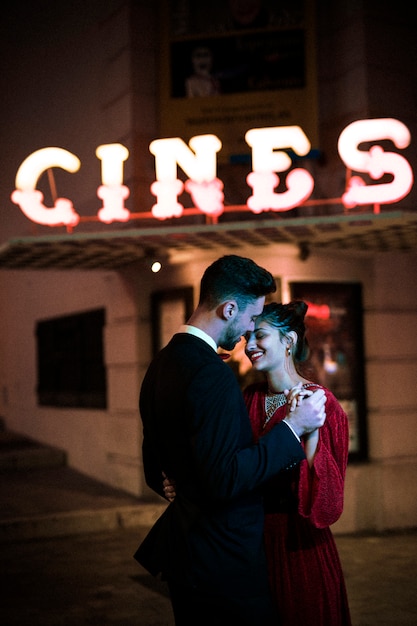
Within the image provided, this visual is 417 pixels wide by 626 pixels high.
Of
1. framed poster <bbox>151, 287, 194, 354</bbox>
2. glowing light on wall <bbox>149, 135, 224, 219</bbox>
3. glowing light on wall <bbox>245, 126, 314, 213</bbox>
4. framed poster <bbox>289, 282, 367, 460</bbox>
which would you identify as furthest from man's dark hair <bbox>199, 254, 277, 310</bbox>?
framed poster <bbox>151, 287, 194, 354</bbox>

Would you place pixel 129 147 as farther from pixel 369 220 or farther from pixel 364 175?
pixel 369 220

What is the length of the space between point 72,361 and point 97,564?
4.91m

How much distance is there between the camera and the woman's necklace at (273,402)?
11.7ft

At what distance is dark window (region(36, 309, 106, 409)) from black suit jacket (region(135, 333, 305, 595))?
7.82m

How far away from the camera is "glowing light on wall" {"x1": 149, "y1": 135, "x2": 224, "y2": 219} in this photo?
7410mm

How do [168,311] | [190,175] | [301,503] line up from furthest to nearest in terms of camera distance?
1. [168,311]
2. [190,175]
3. [301,503]

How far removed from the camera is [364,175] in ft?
26.0

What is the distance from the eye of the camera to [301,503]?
3096 millimetres

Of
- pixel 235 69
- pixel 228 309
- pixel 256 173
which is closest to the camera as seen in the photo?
pixel 228 309

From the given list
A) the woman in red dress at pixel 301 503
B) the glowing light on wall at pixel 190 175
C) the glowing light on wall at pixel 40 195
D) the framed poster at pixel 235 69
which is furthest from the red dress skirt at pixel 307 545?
the framed poster at pixel 235 69

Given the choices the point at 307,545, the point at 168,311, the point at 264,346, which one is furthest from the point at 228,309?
the point at 168,311

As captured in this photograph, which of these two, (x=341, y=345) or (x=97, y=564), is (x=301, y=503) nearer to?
(x=97, y=564)

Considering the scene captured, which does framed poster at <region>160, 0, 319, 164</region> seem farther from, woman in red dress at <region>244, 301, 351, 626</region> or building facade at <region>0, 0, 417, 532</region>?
woman in red dress at <region>244, 301, 351, 626</region>

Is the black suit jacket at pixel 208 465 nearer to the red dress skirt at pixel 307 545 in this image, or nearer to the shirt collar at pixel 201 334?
the shirt collar at pixel 201 334
